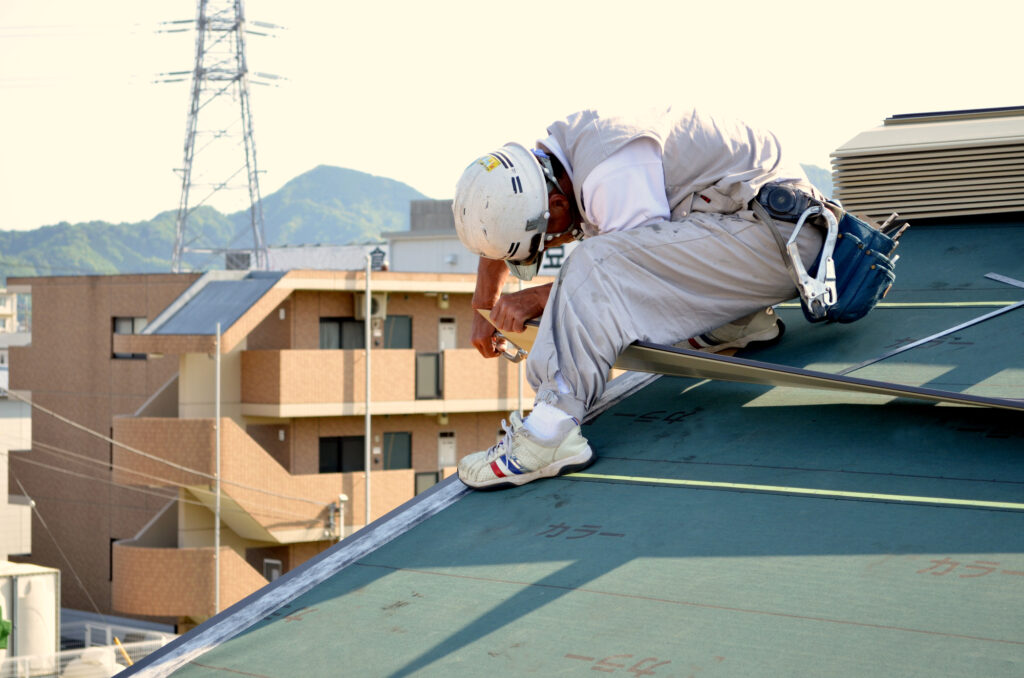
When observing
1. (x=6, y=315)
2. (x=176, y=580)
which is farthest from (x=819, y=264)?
(x=6, y=315)

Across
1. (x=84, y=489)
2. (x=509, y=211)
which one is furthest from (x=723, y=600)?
(x=84, y=489)

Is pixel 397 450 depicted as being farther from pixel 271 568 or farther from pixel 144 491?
pixel 144 491

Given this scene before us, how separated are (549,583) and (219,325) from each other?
15.3 meters

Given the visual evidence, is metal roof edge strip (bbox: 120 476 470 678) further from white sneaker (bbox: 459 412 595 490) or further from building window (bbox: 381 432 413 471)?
building window (bbox: 381 432 413 471)

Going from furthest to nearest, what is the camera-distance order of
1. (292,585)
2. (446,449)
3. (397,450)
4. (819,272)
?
(446,449) < (397,450) < (819,272) < (292,585)

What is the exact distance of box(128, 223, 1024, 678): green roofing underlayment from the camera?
208 cm

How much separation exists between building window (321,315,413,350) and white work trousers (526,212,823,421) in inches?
642

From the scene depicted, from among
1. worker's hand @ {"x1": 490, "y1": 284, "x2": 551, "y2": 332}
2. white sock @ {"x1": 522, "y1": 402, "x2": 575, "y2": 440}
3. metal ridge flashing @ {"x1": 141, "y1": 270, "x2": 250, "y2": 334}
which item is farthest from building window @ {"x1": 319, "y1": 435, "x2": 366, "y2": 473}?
white sock @ {"x1": 522, "y1": 402, "x2": 575, "y2": 440}

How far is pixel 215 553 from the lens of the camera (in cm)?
1759

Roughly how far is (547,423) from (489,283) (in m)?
0.86

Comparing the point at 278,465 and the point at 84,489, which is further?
the point at 84,489

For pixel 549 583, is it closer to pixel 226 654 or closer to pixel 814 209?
pixel 226 654

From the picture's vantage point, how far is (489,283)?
3752mm

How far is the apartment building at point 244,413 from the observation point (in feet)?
57.5
